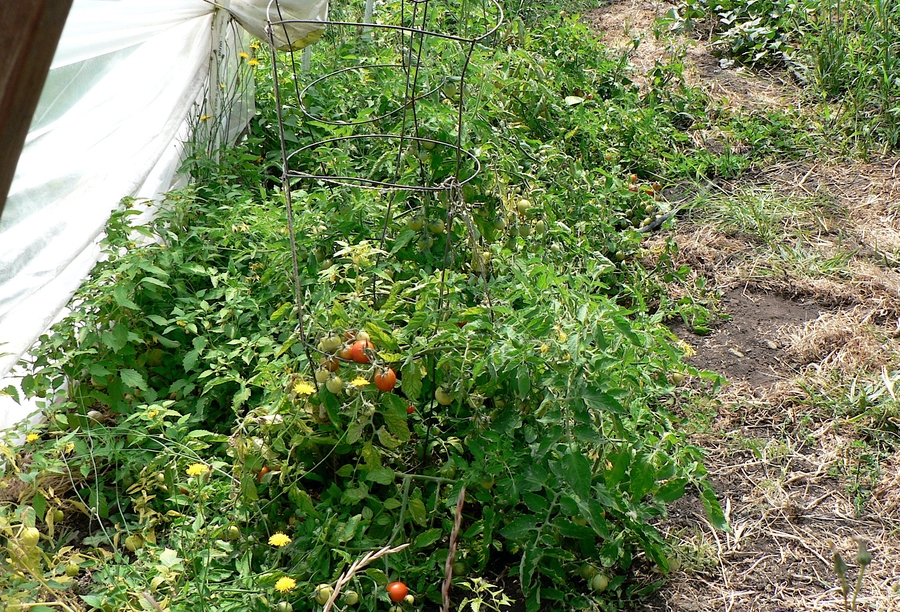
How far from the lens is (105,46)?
9.50 ft

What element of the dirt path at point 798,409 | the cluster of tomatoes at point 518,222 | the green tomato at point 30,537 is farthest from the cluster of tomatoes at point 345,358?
the dirt path at point 798,409

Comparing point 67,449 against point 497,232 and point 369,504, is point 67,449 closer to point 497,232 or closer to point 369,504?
point 369,504

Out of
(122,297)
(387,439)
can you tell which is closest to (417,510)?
(387,439)

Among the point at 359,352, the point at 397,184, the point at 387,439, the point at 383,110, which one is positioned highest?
Answer: the point at 383,110

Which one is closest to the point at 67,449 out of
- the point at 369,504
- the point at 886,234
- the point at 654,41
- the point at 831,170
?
the point at 369,504

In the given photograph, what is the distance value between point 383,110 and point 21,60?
2636 mm

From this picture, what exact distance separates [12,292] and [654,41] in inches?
182

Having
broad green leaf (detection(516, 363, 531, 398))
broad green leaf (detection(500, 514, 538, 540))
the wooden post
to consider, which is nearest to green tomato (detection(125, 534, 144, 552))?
broad green leaf (detection(500, 514, 538, 540))

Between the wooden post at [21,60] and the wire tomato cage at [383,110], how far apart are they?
142 cm

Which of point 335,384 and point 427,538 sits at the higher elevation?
point 335,384

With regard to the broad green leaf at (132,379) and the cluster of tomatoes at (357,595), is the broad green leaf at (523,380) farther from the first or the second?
the broad green leaf at (132,379)

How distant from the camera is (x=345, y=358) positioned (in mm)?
1893

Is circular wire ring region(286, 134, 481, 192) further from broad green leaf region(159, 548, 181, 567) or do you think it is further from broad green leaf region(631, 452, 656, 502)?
broad green leaf region(159, 548, 181, 567)

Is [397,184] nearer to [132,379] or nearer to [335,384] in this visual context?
[335,384]
